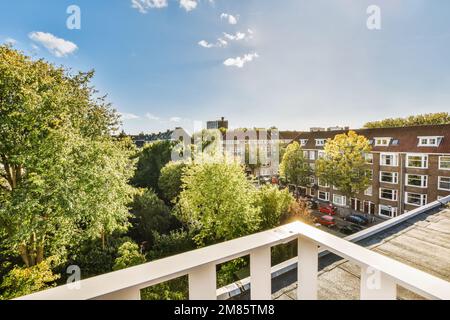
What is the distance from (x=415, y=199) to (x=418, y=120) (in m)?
30.4

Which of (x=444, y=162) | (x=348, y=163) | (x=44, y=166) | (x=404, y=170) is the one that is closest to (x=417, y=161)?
(x=404, y=170)

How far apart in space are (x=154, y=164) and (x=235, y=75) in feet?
57.4

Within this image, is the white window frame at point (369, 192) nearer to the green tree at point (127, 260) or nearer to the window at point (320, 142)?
the window at point (320, 142)

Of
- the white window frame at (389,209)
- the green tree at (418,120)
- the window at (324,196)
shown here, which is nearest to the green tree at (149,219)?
the window at (324,196)

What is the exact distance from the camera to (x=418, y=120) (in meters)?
42.1

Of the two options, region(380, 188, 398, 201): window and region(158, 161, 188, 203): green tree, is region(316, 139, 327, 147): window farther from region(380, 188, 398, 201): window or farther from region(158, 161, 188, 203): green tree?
region(158, 161, 188, 203): green tree

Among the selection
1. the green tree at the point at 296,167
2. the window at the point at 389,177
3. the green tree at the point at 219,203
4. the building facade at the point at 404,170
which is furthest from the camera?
the green tree at the point at 296,167

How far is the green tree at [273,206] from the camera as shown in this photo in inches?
478

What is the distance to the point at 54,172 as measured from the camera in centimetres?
768

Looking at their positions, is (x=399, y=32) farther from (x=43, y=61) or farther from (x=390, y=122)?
(x=390, y=122)

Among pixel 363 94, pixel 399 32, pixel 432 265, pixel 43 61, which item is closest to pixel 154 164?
pixel 43 61

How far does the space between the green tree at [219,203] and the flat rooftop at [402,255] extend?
7022 millimetres
